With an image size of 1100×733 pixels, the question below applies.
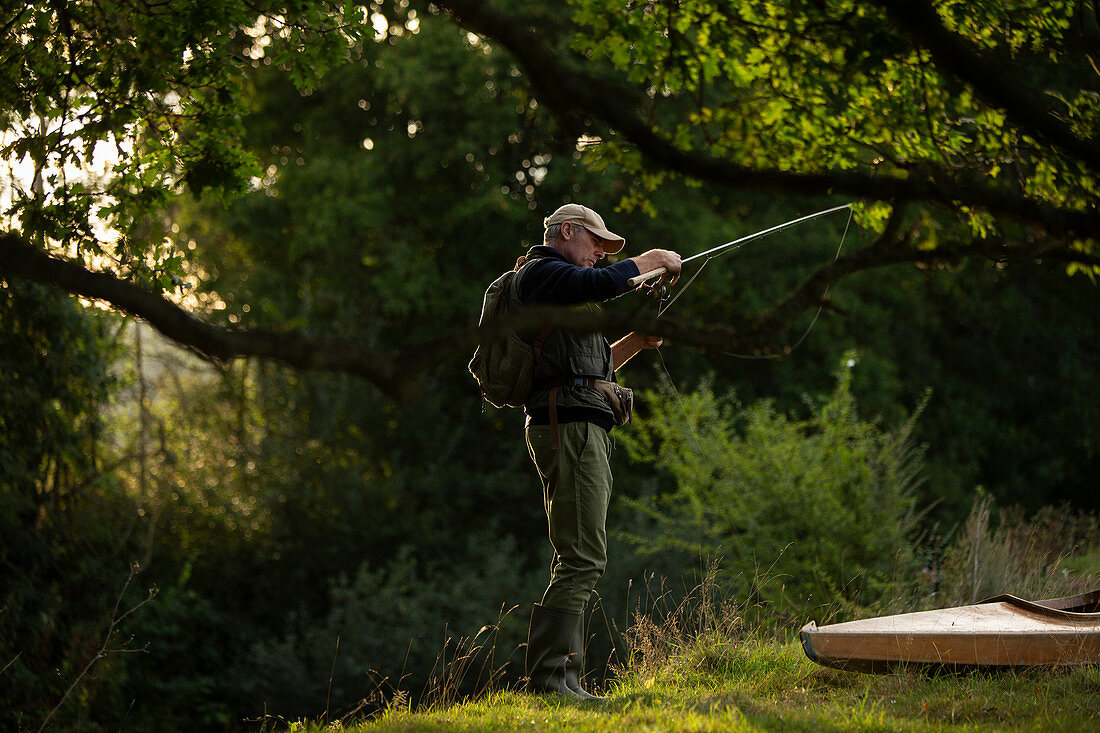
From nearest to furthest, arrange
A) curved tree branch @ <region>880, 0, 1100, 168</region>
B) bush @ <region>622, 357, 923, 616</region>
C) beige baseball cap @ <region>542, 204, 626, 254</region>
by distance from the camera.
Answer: curved tree branch @ <region>880, 0, 1100, 168</region>, beige baseball cap @ <region>542, 204, 626, 254</region>, bush @ <region>622, 357, 923, 616</region>

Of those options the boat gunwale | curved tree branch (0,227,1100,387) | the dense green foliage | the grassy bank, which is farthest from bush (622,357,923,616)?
curved tree branch (0,227,1100,387)

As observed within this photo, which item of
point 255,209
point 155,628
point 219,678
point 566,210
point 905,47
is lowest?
point 219,678

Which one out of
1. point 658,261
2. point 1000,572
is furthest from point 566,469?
point 1000,572

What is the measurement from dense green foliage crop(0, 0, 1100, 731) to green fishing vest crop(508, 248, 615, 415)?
0.71 meters

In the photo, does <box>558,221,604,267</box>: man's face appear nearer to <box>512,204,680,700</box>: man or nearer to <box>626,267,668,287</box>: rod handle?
<box>512,204,680,700</box>: man

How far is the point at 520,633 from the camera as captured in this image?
12961 mm

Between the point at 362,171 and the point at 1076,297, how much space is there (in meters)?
11.9

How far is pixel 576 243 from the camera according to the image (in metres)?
4.58

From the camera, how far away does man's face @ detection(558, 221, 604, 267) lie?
15.0 feet

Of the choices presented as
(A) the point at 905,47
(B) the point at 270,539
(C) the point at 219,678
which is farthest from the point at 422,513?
(A) the point at 905,47

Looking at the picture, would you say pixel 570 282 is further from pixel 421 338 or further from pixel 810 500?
pixel 421 338

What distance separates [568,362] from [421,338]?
11.1 meters

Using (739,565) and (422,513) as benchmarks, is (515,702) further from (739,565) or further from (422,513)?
(422,513)

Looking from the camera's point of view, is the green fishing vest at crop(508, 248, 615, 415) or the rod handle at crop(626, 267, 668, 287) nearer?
the rod handle at crop(626, 267, 668, 287)
